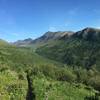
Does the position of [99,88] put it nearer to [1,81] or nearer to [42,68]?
[42,68]

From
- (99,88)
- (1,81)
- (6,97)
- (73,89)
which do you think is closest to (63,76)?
(99,88)

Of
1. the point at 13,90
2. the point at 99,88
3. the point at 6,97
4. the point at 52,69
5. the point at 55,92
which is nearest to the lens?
the point at 6,97

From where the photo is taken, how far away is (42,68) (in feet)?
628

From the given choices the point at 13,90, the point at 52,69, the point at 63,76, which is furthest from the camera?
the point at 52,69

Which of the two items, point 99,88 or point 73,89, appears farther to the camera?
point 99,88

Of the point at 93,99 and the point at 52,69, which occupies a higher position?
the point at 52,69

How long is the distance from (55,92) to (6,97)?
22033mm

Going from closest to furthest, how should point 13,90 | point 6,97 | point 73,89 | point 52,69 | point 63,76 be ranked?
point 6,97 → point 13,90 → point 73,89 → point 63,76 → point 52,69

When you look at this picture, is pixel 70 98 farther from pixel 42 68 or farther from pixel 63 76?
pixel 42 68

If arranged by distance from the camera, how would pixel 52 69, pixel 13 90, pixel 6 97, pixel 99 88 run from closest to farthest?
1. pixel 6 97
2. pixel 13 90
3. pixel 99 88
4. pixel 52 69

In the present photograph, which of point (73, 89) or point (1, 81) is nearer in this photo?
point (1, 81)

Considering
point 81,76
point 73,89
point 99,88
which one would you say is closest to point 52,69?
point 81,76

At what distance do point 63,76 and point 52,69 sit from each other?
13.9 metres

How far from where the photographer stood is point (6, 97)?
255ft
